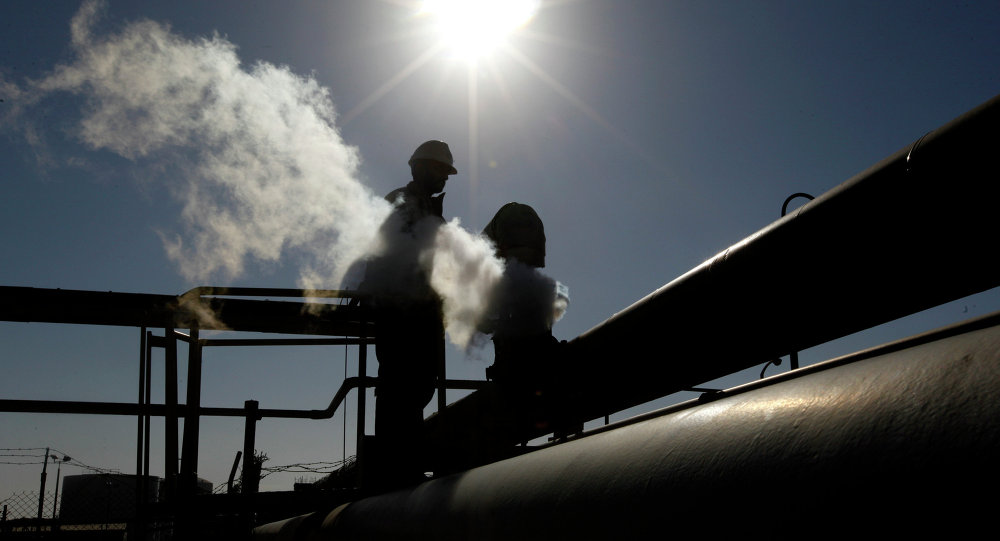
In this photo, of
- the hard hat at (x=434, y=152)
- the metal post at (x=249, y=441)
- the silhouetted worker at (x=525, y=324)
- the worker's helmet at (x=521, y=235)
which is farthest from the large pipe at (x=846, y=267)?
the metal post at (x=249, y=441)

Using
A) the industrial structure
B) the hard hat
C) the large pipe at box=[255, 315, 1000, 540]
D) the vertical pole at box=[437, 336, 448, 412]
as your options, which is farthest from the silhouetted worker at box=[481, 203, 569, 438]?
the large pipe at box=[255, 315, 1000, 540]

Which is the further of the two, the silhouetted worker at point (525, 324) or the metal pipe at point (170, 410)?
the metal pipe at point (170, 410)

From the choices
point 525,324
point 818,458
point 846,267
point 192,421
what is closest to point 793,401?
point 818,458

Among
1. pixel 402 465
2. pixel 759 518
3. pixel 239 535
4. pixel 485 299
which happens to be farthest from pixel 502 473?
pixel 239 535

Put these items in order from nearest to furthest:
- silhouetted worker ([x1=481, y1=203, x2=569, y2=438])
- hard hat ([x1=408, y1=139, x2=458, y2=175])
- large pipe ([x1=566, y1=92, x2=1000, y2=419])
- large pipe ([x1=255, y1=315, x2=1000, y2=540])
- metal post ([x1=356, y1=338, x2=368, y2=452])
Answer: large pipe ([x1=255, y1=315, x2=1000, y2=540])
large pipe ([x1=566, y1=92, x2=1000, y2=419])
silhouetted worker ([x1=481, y1=203, x2=569, y2=438])
metal post ([x1=356, y1=338, x2=368, y2=452])
hard hat ([x1=408, y1=139, x2=458, y2=175])

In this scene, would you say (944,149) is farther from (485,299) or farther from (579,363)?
(485,299)

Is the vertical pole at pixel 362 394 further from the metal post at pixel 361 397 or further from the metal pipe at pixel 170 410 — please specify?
the metal pipe at pixel 170 410

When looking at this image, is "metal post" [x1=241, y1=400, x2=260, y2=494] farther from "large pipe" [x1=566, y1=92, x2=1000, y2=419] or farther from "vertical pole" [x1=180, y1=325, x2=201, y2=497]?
"large pipe" [x1=566, y1=92, x2=1000, y2=419]

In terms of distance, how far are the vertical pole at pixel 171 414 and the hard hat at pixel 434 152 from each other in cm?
248

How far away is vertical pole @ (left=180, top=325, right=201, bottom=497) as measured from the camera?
579cm

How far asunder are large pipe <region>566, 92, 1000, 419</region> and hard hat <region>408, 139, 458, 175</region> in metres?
3.57

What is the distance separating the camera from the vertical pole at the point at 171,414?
5875mm

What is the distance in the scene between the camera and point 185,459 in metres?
5.83

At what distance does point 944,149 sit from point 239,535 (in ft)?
20.5
